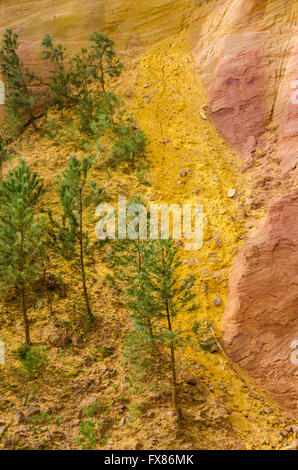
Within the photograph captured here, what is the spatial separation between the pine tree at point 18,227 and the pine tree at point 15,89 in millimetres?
10958

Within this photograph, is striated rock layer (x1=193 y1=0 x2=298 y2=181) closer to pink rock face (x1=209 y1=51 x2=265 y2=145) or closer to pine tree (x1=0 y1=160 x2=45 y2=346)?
pink rock face (x1=209 y1=51 x2=265 y2=145)

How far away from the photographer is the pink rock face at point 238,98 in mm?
16250

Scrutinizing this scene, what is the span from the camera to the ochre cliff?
1095 cm

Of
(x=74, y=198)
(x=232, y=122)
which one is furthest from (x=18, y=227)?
(x=232, y=122)

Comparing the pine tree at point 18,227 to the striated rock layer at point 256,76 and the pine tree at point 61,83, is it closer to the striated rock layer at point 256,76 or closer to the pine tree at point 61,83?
the striated rock layer at point 256,76

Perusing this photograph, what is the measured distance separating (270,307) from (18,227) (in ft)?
23.1

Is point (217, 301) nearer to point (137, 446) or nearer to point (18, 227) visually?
point (137, 446)

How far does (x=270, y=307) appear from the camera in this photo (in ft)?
35.8

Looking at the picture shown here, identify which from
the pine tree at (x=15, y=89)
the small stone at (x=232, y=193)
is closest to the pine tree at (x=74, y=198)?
the small stone at (x=232, y=193)

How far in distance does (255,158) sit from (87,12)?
14988 millimetres

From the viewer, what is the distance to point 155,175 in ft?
53.5

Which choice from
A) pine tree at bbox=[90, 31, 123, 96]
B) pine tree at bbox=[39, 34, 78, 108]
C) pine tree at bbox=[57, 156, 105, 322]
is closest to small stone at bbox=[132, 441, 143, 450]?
pine tree at bbox=[57, 156, 105, 322]

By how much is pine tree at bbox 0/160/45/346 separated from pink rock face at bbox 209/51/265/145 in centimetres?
947
